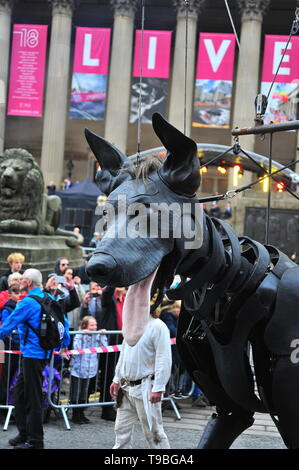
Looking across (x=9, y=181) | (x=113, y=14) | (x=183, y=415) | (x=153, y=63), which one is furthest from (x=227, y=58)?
(x=183, y=415)

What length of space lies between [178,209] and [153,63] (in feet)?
119

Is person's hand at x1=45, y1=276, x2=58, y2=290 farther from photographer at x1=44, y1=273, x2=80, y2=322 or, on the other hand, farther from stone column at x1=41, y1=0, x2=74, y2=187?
stone column at x1=41, y1=0, x2=74, y2=187

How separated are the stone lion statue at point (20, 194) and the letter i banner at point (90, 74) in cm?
2587

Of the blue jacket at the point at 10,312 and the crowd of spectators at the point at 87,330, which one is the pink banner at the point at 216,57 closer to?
the crowd of spectators at the point at 87,330

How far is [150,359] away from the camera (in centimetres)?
662

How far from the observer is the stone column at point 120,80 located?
4281 cm

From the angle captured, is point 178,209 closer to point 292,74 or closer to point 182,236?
point 182,236

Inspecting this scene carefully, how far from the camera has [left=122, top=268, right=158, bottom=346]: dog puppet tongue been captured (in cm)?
282

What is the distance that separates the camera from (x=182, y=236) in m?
2.90

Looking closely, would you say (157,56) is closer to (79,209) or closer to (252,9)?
(252,9)

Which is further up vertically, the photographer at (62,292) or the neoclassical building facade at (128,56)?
the neoclassical building facade at (128,56)

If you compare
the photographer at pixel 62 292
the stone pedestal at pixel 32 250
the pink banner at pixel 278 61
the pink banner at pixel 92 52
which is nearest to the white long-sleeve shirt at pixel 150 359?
the photographer at pixel 62 292

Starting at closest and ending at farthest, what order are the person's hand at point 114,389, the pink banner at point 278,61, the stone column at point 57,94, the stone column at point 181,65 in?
1. the person's hand at point 114,389
2. the pink banner at point 278,61
3. the stone column at point 181,65
4. the stone column at point 57,94

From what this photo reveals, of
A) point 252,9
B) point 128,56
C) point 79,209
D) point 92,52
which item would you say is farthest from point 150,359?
point 252,9
